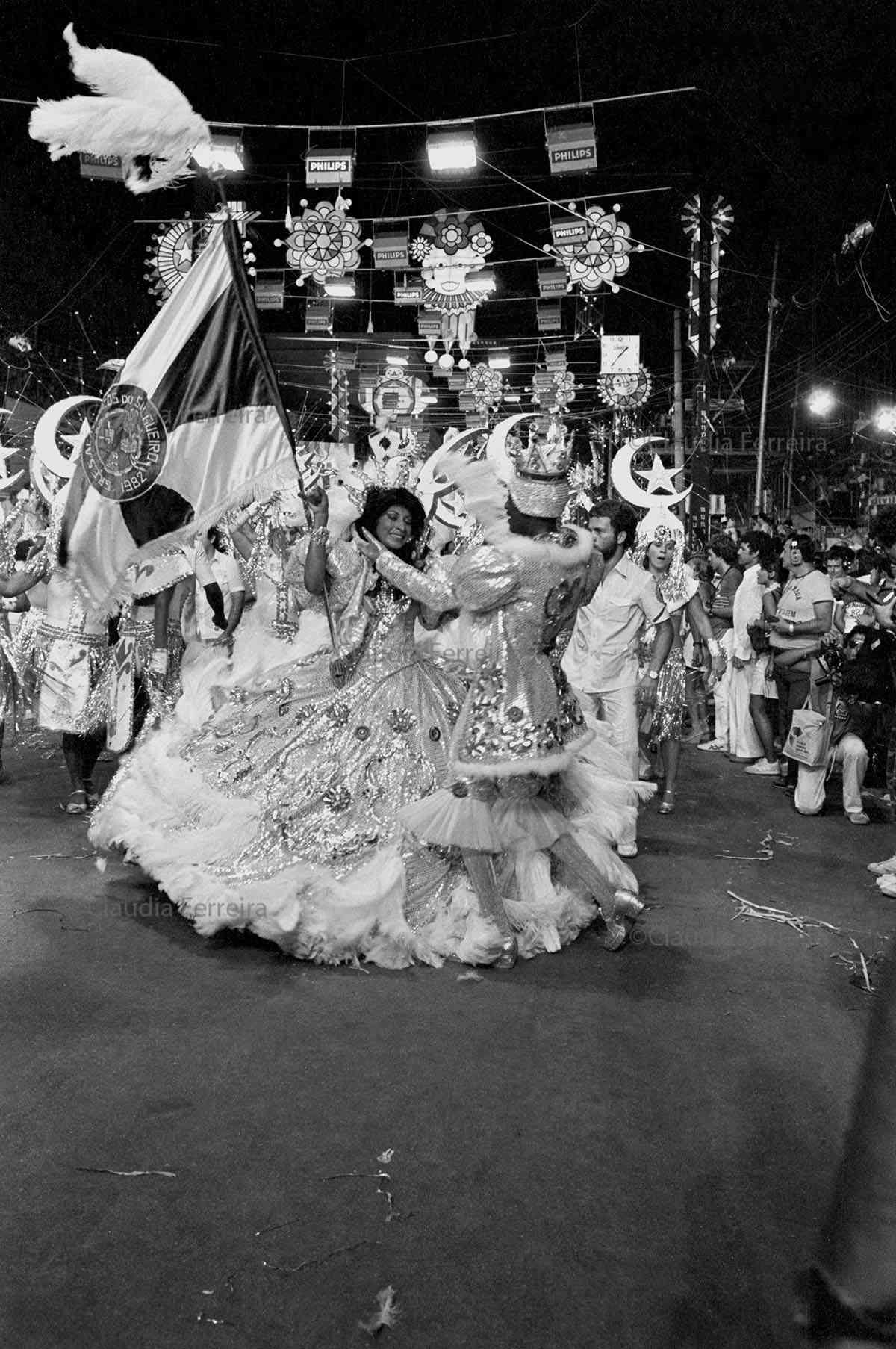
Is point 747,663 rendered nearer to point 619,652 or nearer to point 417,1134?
point 619,652

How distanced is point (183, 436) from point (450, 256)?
14.5 m

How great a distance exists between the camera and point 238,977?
4355 mm

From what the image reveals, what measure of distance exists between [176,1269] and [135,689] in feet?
16.9

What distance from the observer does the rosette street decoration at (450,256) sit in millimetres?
17984

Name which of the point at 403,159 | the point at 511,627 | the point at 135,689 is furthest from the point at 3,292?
the point at 511,627

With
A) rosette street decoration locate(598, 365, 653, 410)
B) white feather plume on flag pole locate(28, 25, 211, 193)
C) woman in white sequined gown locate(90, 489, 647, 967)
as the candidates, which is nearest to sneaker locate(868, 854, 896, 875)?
woman in white sequined gown locate(90, 489, 647, 967)

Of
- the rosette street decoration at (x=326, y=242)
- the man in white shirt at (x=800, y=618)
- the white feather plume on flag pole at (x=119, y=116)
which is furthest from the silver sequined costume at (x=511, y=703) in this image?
the rosette street decoration at (x=326, y=242)

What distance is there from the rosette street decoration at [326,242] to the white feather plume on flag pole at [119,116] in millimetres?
12314

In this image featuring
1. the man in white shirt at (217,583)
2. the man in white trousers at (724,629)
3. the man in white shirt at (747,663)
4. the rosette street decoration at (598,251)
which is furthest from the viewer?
the rosette street decoration at (598,251)

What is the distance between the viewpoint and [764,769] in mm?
9414

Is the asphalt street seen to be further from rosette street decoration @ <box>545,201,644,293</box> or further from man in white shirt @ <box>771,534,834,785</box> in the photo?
rosette street decoration @ <box>545,201,644,293</box>

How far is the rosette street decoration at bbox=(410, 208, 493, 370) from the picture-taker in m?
18.0

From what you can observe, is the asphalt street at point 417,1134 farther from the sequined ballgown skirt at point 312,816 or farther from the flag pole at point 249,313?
the flag pole at point 249,313

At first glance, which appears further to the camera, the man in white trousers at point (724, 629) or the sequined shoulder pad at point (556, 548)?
the man in white trousers at point (724, 629)
